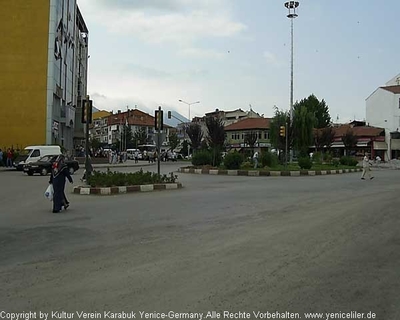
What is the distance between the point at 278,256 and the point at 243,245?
937 mm

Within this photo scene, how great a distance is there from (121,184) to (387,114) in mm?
71459

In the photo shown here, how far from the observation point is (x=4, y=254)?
7312 millimetres

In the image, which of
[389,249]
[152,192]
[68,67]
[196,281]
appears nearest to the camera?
[196,281]

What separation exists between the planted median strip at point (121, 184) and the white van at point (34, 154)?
15.7 m

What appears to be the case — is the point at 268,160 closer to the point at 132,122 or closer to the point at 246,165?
the point at 246,165

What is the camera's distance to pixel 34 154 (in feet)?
112

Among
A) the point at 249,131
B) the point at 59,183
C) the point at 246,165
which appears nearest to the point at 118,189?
the point at 59,183

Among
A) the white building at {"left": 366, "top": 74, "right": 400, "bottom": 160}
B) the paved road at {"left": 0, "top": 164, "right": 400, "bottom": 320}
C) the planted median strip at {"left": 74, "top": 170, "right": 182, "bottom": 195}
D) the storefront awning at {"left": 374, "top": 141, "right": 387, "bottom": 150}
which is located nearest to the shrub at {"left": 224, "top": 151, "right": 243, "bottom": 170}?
the planted median strip at {"left": 74, "top": 170, "right": 182, "bottom": 195}

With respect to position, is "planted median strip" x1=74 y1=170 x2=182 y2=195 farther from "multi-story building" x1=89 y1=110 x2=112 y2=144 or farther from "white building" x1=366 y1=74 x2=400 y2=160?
"multi-story building" x1=89 y1=110 x2=112 y2=144

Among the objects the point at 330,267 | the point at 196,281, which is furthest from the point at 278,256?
the point at 196,281

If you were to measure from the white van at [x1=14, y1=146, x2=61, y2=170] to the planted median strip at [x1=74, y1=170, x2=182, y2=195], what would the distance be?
1575 cm

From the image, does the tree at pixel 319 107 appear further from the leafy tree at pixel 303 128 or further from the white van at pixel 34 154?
the white van at pixel 34 154

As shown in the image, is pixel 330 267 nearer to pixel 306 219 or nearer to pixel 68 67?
pixel 306 219

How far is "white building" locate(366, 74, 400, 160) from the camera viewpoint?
252 ft
